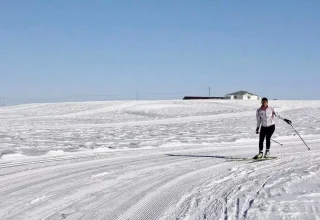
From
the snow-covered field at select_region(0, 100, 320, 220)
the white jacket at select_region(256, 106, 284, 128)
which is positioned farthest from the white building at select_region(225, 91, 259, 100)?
the white jacket at select_region(256, 106, 284, 128)

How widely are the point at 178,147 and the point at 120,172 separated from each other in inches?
257

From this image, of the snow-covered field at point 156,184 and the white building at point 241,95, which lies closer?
the snow-covered field at point 156,184

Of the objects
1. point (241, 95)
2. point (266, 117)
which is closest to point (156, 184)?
point (266, 117)

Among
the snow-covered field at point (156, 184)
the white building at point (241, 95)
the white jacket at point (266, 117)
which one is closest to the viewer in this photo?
the snow-covered field at point (156, 184)

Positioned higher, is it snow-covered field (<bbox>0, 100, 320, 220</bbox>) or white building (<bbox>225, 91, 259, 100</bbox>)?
white building (<bbox>225, 91, 259, 100</bbox>)

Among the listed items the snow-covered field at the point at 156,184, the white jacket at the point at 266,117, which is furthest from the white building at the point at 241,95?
the white jacket at the point at 266,117

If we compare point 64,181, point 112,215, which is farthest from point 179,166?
point 112,215

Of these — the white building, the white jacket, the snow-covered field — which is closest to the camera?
the snow-covered field

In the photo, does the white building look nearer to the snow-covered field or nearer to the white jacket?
the snow-covered field

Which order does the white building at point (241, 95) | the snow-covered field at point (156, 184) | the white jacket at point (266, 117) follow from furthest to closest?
the white building at point (241, 95) → the white jacket at point (266, 117) → the snow-covered field at point (156, 184)

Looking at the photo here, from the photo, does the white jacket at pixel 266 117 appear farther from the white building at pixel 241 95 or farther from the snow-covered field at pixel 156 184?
the white building at pixel 241 95

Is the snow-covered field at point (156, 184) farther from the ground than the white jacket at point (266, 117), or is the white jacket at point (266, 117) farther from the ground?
the white jacket at point (266, 117)

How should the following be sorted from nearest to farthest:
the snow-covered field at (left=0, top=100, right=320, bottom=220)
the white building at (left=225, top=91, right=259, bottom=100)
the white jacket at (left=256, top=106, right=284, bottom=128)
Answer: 1. the snow-covered field at (left=0, top=100, right=320, bottom=220)
2. the white jacket at (left=256, top=106, right=284, bottom=128)
3. the white building at (left=225, top=91, right=259, bottom=100)

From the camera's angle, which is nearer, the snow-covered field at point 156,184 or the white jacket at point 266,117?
the snow-covered field at point 156,184
